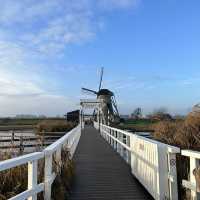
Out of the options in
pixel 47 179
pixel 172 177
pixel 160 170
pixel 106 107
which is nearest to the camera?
pixel 47 179

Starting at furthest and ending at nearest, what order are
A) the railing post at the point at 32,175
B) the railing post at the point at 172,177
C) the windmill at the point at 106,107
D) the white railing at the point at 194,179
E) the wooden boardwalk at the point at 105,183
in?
the windmill at the point at 106,107
the wooden boardwalk at the point at 105,183
the railing post at the point at 172,177
the white railing at the point at 194,179
the railing post at the point at 32,175

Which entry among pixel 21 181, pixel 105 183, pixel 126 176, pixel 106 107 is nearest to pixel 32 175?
pixel 21 181

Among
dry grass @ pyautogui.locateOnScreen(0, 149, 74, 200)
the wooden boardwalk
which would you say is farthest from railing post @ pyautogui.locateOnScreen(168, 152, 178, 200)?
dry grass @ pyautogui.locateOnScreen(0, 149, 74, 200)

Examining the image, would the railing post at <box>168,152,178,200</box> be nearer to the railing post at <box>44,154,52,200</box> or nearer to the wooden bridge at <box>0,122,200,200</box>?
the wooden bridge at <box>0,122,200,200</box>

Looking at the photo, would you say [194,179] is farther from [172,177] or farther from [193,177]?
[172,177]

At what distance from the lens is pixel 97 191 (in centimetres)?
804

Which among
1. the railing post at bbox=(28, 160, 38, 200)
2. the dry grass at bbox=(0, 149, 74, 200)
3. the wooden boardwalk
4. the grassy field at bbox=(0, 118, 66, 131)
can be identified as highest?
the grassy field at bbox=(0, 118, 66, 131)

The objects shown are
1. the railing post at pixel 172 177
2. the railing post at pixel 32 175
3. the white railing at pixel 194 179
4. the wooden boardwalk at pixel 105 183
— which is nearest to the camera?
the railing post at pixel 32 175

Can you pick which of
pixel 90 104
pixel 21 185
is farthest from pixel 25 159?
pixel 90 104

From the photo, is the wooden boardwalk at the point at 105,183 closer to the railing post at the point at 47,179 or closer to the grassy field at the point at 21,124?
the railing post at the point at 47,179

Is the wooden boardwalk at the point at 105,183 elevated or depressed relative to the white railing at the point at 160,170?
depressed

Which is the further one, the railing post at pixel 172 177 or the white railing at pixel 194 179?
the railing post at pixel 172 177

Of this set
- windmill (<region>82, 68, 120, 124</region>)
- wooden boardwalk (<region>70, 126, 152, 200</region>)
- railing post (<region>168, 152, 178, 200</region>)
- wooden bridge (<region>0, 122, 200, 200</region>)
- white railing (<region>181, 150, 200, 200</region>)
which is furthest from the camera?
windmill (<region>82, 68, 120, 124</region>)

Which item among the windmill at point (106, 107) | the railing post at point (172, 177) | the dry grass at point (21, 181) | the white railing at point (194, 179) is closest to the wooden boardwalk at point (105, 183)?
the dry grass at point (21, 181)
